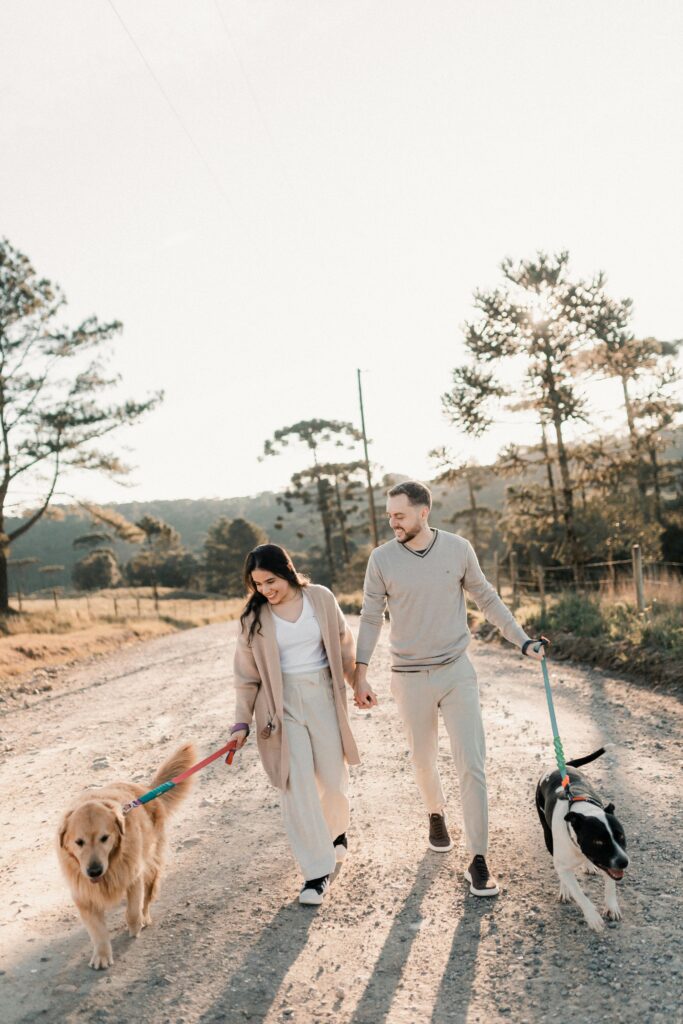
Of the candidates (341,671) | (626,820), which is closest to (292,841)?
(341,671)

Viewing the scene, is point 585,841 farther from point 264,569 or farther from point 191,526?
point 191,526

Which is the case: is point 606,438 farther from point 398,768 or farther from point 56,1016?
point 56,1016

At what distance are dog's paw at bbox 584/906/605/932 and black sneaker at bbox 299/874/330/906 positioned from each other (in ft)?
4.53

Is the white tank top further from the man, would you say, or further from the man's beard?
the man's beard

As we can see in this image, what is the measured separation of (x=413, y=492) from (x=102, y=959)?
110 inches

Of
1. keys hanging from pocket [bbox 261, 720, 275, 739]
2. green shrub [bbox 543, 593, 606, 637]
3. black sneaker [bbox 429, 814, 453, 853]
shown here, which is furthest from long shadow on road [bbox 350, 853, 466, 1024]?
green shrub [bbox 543, 593, 606, 637]

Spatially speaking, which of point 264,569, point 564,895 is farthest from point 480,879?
point 264,569

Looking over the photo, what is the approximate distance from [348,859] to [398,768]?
1.99 m

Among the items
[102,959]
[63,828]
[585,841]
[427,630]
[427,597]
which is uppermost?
[427,597]

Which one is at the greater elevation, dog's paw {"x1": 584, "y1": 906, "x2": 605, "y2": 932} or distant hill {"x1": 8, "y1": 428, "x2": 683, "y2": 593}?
distant hill {"x1": 8, "y1": 428, "x2": 683, "y2": 593}

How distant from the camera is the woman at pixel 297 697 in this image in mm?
4445

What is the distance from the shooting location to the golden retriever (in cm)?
369

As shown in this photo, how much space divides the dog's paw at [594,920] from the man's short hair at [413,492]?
2.17 m

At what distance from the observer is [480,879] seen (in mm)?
4254
